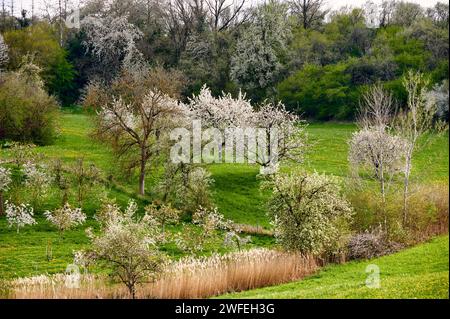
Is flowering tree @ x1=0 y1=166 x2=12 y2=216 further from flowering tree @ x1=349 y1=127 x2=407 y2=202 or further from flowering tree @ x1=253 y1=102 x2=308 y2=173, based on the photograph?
flowering tree @ x1=349 y1=127 x2=407 y2=202

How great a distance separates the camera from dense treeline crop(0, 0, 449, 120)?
73750mm

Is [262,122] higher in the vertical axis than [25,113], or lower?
lower

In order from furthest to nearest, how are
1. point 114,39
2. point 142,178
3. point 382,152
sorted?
point 114,39 → point 142,178 → point 382,152

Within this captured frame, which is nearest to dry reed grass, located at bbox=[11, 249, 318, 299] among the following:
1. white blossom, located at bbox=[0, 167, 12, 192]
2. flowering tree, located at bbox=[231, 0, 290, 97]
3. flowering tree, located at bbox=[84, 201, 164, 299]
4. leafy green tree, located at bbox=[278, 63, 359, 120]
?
flowering tree, located at bbox=[84, 201, 164, 299]

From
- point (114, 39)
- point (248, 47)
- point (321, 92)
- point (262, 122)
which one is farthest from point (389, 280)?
point (114, 39)

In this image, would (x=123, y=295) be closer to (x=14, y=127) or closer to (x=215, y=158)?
(x=215, y=158)

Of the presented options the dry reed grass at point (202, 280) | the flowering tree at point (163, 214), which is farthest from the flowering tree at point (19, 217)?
the dry reed grass at point (202, 280)

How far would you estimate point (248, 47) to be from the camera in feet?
263

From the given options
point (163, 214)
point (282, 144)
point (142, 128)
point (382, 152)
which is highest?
point (142, 128)

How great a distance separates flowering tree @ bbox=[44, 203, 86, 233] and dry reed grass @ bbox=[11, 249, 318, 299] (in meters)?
10.4

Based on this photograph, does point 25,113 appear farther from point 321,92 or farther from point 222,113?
point 321,92

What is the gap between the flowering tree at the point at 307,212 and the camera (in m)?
27.0

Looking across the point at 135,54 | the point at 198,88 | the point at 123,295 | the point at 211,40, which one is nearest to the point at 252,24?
the point at 211,40

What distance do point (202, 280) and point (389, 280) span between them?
7262 mm
